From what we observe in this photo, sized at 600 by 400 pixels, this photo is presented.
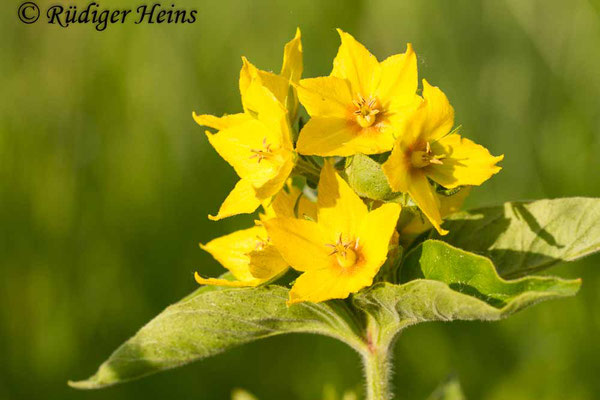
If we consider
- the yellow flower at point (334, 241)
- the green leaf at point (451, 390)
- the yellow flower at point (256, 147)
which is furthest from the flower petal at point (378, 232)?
Answer: the green leaf at point (451, 390)

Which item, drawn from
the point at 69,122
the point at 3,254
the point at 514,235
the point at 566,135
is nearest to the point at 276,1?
the point at 69,122

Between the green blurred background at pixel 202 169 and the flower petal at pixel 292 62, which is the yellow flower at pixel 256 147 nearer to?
the flower petal at pixel 292 62

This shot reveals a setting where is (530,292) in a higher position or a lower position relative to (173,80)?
lower

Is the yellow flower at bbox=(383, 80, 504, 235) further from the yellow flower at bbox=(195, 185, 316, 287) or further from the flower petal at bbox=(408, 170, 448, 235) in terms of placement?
the yellow flower at bbox=(195, 185, 316, 287)

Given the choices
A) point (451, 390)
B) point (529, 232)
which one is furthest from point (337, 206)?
point (451, 390)

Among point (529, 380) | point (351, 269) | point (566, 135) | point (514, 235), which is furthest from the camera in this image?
point (566, 135)

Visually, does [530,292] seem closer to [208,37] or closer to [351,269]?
[351,269]

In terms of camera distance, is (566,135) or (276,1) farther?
(276,1)
